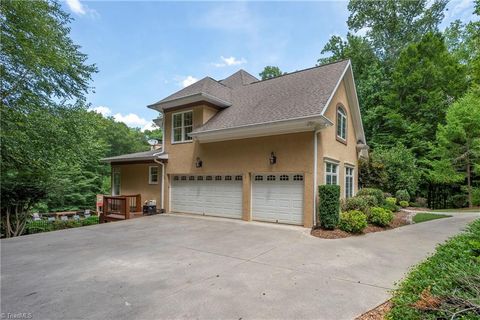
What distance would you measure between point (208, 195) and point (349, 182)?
26.5ft

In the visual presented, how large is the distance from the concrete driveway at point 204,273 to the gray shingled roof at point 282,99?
4.61 metres

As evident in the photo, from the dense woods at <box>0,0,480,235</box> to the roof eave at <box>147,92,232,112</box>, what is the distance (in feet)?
11.0

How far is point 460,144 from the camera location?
18109 millimetres

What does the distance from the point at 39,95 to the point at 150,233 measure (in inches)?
267

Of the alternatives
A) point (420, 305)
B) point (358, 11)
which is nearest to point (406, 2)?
point (358, 11)

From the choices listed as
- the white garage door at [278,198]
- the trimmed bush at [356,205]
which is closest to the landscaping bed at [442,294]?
the white garage door at [278,198]

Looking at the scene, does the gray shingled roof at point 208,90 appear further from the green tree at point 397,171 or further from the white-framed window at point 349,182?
the green tree at point 397,171

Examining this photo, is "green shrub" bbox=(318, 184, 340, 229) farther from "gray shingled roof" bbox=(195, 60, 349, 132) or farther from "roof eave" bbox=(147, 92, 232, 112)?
"roof eave" bbox=(147, 92, 232, 112)

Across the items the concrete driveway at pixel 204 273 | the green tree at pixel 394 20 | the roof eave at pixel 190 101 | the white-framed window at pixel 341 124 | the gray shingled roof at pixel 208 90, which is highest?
the green tree at pixel 394 20

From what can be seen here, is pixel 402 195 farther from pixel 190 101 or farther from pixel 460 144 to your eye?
pixel 190 101

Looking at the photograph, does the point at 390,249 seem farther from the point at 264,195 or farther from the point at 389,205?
the point at 389,205

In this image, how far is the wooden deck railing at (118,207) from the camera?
12.6 meters

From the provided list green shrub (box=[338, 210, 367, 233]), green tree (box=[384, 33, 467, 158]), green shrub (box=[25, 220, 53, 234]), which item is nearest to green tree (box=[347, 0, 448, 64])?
green tree (box=[384, 33, 467, 158])

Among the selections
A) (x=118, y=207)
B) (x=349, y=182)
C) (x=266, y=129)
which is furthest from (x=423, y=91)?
(x=118, y=207)
